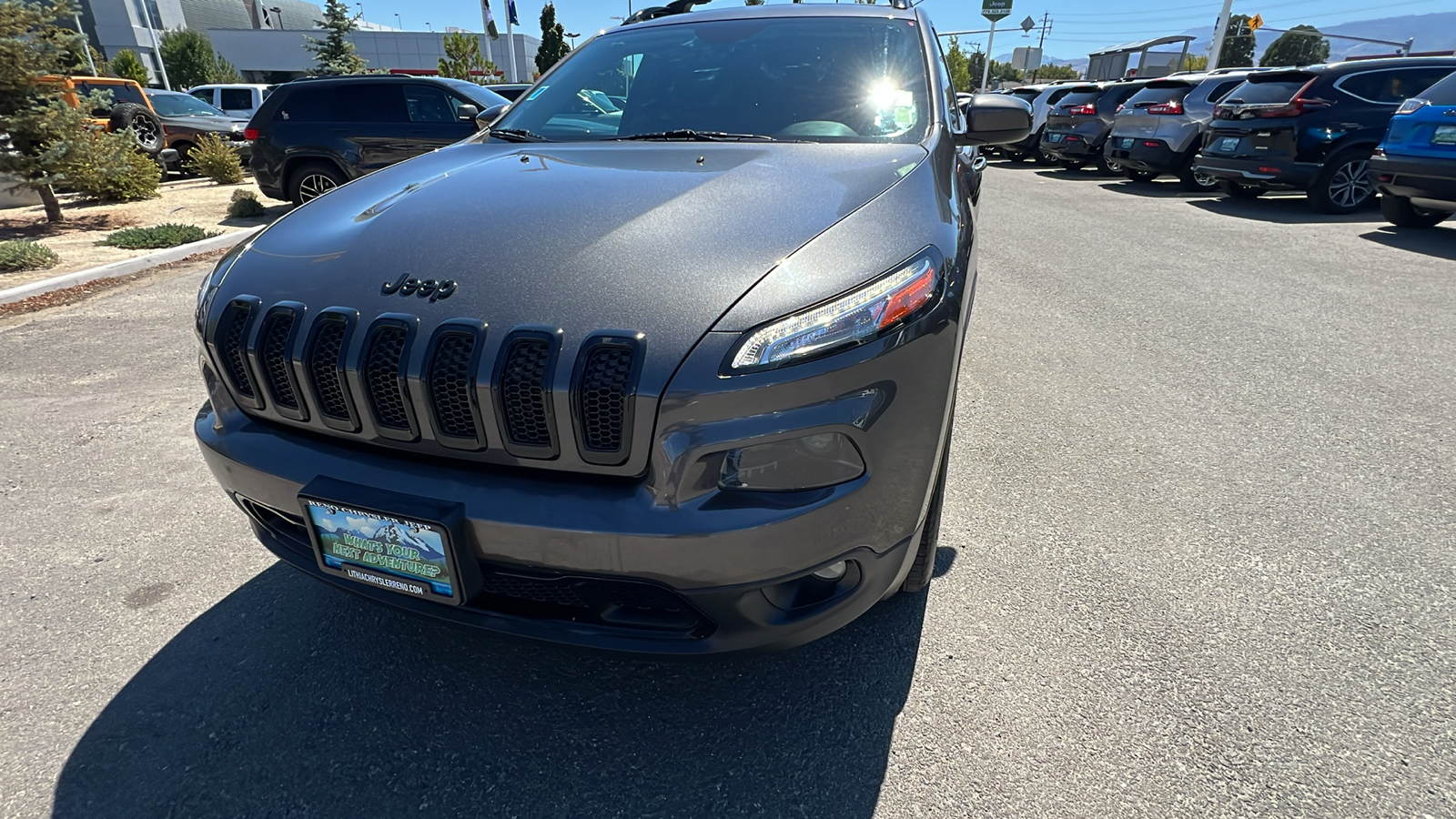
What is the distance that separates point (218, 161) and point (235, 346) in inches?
500

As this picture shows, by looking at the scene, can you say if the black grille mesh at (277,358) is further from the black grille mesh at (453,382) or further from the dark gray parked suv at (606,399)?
the black grille mesh at (453,382)

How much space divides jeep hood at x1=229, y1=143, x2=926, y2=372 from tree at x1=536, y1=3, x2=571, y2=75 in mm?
45479

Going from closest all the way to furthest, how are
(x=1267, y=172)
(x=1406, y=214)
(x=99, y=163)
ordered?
(x=1406, y=214) → (x=99, y=163) → (x=1267, y=172)

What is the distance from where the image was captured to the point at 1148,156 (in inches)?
461

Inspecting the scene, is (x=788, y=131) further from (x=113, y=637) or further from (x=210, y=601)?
(x=113, y=637)

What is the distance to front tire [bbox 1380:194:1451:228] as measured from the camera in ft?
26.0

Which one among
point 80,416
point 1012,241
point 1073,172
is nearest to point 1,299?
point 80,416

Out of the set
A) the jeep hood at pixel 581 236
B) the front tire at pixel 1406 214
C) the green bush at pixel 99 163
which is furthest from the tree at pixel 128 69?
the front tire at pixel 1406 214

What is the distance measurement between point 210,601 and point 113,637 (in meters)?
0.24

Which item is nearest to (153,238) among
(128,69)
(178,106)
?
(178,106)

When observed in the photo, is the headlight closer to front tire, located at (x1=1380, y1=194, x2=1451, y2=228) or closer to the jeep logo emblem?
the jeep logo emblem

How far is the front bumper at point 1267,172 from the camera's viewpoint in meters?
8.94

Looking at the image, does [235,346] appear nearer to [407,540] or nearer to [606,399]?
[407,540]

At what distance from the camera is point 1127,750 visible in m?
1.75
